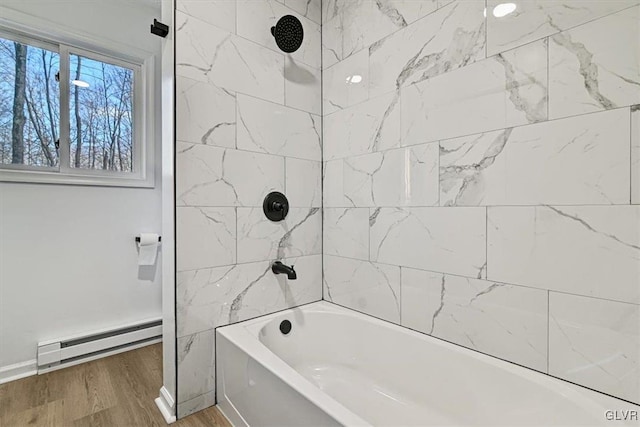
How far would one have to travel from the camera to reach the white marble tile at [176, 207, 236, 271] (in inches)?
58.7

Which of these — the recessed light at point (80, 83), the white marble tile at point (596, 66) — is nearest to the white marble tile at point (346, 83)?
the white marble tile at point (596, 66)

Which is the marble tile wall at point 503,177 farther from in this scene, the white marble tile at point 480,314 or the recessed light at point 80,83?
the recessed light at point 80,83

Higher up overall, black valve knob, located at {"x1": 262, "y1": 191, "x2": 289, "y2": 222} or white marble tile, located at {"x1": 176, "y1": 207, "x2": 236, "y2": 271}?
black valve knob, located at {"x1": 262, "y1": 191, "x2": 289, "y2": 222}

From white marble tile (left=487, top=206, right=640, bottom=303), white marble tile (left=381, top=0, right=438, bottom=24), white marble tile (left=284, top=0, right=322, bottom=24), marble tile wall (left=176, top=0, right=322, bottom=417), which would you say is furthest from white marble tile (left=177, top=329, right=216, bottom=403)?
white marble tile (left=284, top=0, right=322, bottom=24)

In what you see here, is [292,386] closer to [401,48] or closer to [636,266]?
[636,266]

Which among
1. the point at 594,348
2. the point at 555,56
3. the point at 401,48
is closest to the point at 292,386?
the point at 594,348

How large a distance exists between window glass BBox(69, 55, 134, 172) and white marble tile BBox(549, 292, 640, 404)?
114 inches

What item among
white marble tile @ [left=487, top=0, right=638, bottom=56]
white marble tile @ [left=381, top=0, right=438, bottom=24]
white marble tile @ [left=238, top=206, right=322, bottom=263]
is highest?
white marble tile @ [left=381, top=0, right=438, bottom=24]

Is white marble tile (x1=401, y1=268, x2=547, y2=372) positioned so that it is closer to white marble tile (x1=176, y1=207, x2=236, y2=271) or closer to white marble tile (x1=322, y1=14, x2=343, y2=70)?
white marble tile (x1=176, y1=207, x2=236, y2=271)

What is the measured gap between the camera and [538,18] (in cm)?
111

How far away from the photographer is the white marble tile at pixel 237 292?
1.52 m

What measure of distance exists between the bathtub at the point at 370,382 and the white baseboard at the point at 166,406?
Result: 9.0 inches

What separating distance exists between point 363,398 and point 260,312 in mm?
740

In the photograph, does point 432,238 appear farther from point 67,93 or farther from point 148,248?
point 67,93
